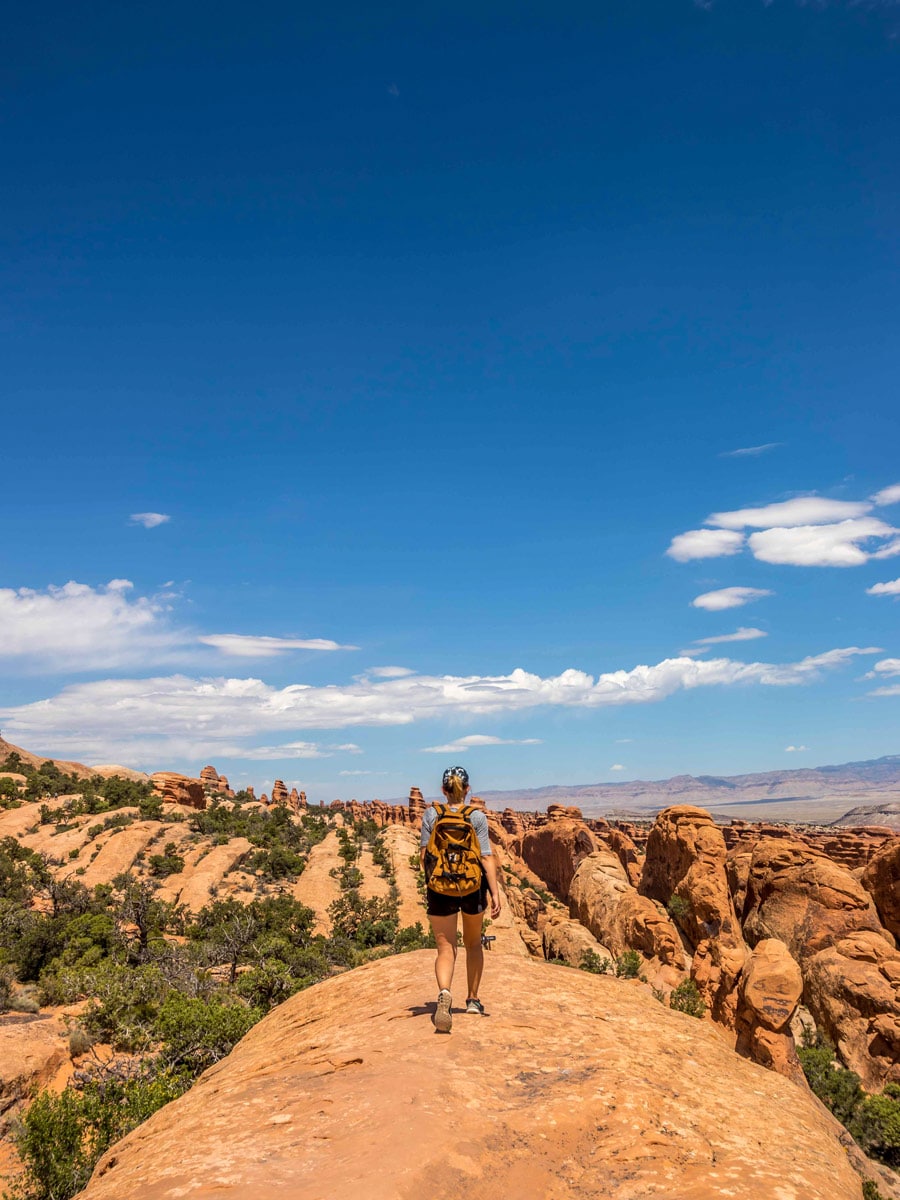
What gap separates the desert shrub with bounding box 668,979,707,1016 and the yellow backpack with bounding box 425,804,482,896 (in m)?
23.8

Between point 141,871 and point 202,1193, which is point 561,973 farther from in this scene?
point 141,871

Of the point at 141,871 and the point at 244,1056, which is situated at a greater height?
the point at 244,1056

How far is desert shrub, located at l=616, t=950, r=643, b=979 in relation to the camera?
1252 inches

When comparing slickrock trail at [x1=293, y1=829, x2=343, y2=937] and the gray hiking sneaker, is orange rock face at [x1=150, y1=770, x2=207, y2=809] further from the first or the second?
the gray hiking sneaker

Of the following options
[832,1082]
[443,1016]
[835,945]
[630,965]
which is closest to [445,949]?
[443,1016]

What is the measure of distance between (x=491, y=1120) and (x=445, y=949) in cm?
250

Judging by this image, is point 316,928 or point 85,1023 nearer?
point 85,1023

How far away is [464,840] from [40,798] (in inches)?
3073

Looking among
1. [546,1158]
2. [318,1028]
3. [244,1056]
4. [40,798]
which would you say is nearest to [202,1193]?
[546,1158]

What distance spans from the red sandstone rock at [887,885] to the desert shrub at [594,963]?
14.5m

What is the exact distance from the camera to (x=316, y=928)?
46.2 metres


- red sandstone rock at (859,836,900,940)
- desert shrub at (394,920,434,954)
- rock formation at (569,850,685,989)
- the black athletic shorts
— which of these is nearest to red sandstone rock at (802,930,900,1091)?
red sandstone rock at (859,836,900,940)

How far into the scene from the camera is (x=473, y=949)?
A: 27.2ft

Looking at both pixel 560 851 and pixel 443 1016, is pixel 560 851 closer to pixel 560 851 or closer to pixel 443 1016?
pixel 560 851
